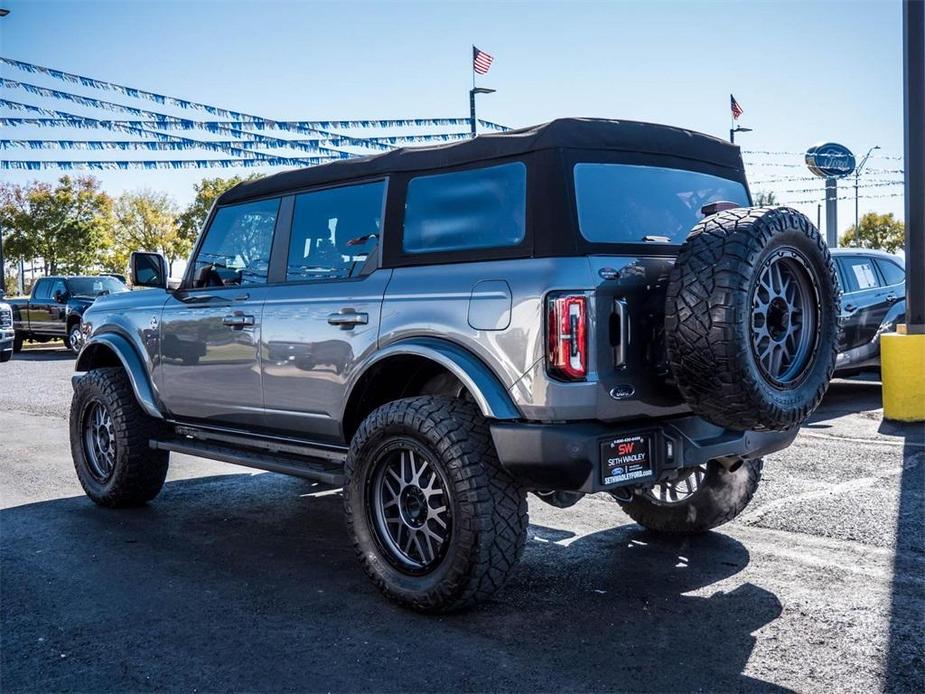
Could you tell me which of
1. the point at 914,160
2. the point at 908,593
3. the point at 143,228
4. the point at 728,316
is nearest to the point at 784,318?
the point at 728,316

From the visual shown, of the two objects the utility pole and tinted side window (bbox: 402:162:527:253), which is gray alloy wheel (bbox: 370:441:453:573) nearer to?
tinted side window (bbox: 402:162:527:253)

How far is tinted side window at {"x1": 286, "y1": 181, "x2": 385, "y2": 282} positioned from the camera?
4.36 m

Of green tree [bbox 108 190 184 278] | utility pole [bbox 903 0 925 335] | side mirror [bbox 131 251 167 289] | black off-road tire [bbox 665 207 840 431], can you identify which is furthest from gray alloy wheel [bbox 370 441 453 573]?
green tree [bbox 108 190 184 278]

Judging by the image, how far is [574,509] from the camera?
5559mm

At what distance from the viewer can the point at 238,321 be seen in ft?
15.7

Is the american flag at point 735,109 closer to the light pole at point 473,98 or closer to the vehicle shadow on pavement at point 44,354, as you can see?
the light pole at point 473,98

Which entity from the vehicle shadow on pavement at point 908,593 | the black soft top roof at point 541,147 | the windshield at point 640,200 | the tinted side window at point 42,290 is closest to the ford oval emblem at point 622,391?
the windshield at point 640,200

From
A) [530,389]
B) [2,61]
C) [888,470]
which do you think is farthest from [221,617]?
[2,61]

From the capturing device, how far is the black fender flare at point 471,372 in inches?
138

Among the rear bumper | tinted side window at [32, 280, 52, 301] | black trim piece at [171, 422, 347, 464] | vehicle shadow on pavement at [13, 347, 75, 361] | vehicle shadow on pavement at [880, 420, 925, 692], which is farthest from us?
tinted side window at [32, 280, 52, 301]

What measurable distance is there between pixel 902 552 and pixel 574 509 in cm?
189

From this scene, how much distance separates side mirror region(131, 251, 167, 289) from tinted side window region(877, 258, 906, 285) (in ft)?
28.5

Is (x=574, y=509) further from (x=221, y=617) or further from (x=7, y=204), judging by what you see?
(x=7, y=204)

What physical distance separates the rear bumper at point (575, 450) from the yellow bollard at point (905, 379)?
5.60 m
